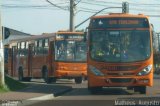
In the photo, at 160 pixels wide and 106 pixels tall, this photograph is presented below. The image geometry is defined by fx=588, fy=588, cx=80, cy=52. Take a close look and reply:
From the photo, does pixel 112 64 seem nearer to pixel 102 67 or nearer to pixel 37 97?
pixel 102 67

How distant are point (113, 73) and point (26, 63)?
1731 centimetres

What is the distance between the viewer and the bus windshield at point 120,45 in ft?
84.2

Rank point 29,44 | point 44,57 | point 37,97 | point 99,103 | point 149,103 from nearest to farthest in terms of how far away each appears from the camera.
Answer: point 149,103 → point 99,103 → point 37,97 → point 44,57 → point 29,44

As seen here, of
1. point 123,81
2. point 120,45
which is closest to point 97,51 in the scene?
point 120,45

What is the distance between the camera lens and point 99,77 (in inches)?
1009

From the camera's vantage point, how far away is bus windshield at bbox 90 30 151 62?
25672mm

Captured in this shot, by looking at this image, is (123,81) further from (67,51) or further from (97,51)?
(67,51)

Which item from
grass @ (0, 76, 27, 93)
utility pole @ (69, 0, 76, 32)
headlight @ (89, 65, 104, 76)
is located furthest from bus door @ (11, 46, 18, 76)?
headlight @ (89, 65, 104, 76)

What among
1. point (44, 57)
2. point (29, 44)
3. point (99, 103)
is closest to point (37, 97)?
point (99, 103)

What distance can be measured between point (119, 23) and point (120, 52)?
1.42 metres

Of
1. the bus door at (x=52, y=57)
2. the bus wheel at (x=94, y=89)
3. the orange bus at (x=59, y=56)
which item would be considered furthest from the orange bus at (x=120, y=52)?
the bus door at (x=52, y=57)

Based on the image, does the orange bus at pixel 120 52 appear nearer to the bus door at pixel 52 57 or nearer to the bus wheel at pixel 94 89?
the bus wheel at pixel 94 89

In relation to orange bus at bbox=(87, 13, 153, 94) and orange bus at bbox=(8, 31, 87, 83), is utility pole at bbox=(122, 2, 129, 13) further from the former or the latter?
orange bus at bbox=(87, 13, 153, 94)

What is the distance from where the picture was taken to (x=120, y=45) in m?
25.8
